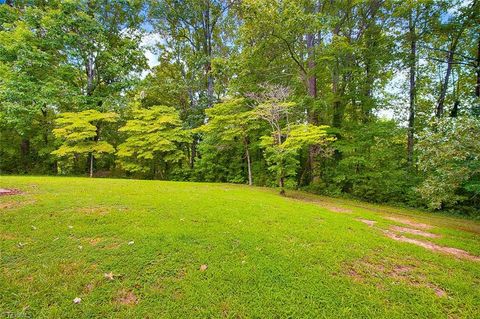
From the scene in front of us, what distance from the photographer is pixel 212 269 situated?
329cm

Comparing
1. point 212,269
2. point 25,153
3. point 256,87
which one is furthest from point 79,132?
point 212,269

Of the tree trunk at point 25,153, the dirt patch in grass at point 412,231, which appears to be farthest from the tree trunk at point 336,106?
the tree trunk at point 25,153

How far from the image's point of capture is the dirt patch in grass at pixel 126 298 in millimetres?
2601

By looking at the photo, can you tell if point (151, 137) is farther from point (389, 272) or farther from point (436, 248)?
point (436, 248)

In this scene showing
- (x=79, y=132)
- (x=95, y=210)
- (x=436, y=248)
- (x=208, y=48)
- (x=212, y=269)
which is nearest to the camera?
(x=212, y=269)

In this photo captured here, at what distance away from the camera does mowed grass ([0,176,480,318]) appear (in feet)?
8.57

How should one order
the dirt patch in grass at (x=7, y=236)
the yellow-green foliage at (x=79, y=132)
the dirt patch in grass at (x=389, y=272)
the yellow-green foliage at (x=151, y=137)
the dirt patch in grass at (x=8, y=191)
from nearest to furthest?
the dirt patch in grass at (x=389, y=272) < the dirt patch in grass at (x=7, y=236) < the dirt patch in grass at (x=8, y=191) < the yellow-green foliage at (x=79, y=132) < the yellow-green foliage at (x=151, y=137)

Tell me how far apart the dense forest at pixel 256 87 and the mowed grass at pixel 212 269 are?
439 cm

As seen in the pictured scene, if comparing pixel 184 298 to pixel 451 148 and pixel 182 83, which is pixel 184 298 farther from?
pixel 182 83

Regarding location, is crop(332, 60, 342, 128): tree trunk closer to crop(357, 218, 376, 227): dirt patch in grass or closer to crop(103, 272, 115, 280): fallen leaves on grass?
crop(357, 218, 376, 227): dirt patch in grass

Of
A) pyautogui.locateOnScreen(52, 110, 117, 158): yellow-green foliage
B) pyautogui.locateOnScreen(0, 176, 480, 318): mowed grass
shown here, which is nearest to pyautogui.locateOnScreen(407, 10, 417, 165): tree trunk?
pyautogui.locateOnScreen(0, 176, 480, 318): mowed grass

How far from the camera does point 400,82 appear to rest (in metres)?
15.1

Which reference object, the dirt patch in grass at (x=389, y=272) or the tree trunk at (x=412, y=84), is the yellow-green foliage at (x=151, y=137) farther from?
the dirt patch in grass at (x=389, y=272)

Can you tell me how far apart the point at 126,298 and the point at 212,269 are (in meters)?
1.13
